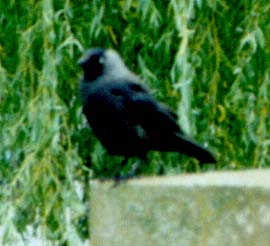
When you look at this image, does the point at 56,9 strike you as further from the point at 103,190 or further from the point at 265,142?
the point at 103,190

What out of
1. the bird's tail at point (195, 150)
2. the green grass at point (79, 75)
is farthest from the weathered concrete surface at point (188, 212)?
the green grass at point (79, 75)

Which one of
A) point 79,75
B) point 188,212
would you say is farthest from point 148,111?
point 188,212

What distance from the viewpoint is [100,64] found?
3.56 meters

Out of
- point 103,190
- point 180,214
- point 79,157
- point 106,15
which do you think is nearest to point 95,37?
point 106,15

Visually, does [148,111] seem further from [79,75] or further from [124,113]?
[79,75]

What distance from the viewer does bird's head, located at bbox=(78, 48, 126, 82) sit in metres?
3.57

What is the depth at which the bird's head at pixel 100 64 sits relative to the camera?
3566mm

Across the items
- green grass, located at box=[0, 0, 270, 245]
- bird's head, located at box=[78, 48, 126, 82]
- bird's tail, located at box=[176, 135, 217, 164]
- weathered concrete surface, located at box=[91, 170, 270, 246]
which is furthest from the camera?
green grass, located at box=[0, 0, 270, 245]

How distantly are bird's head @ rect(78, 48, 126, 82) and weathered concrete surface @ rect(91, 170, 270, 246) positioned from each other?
163cm

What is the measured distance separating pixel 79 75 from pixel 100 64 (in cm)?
43

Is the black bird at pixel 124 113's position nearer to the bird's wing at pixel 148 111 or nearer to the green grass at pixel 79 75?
the bird's wing at pixel 148 111

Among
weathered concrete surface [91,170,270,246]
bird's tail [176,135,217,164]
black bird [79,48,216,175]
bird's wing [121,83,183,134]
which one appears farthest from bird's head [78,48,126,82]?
weathered concrete surface [91,170,270,246]

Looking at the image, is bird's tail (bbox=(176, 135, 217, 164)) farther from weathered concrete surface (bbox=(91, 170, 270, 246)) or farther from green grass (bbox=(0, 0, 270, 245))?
weathered concrete surface (bbox=(91, 170, 270, 246))

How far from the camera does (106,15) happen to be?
3949 millimetres
